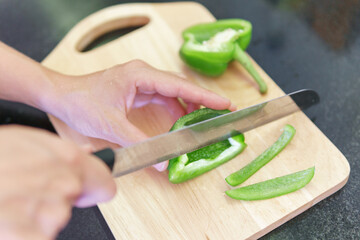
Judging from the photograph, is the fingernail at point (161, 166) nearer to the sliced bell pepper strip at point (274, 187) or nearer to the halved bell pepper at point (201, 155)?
the halved bell pepper at point (201, 155)

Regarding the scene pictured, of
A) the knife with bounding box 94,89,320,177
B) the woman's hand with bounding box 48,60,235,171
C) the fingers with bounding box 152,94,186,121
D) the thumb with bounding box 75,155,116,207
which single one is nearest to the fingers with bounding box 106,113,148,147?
the woman's hand with bounding box 48,60,235,171

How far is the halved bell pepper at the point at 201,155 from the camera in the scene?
112 centimetres

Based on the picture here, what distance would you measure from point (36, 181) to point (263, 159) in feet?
2.62

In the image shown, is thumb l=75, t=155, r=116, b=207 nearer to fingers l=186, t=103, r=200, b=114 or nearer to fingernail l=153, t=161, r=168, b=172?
fingernail l=153, t=161, r=168, b=172

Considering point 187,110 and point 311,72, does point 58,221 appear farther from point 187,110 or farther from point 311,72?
point 311,72

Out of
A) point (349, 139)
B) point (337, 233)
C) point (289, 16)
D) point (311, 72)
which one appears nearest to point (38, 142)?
point (337, 233)

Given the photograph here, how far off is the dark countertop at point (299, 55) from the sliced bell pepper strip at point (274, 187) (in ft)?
0.39

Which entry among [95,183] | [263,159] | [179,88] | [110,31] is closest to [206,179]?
[263,159]

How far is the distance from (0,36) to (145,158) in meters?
1.11

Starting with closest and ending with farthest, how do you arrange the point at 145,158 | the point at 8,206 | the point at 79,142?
the point at 8,206 < the point at 145,158 < the point at 79,142

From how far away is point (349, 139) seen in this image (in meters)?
1.33

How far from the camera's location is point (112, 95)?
115 cm

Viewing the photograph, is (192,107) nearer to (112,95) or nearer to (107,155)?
(112,95)

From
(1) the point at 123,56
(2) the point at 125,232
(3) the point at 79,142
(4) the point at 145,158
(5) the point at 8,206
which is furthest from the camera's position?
(1) the point at 123,56
